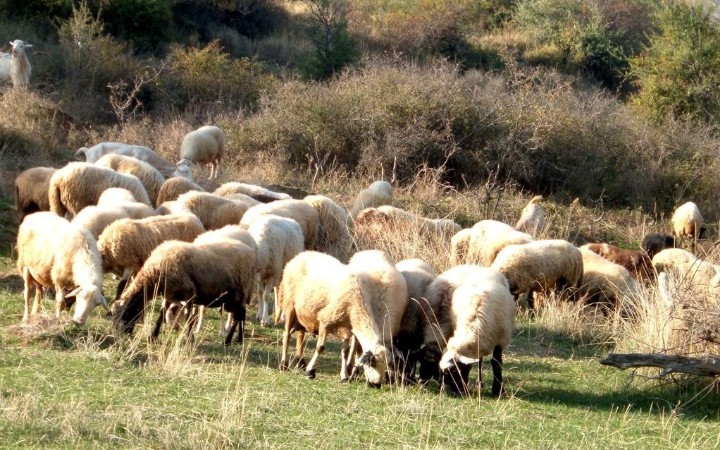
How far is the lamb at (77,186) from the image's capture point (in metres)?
14.2

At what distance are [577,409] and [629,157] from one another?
16840 mm

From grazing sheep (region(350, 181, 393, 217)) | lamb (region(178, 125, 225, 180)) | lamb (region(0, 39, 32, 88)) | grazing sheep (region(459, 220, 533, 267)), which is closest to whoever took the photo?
grazing sheep (region(459, 220, 533, 267))

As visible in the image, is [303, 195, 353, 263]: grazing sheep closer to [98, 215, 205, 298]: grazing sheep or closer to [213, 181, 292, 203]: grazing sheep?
[213, 181, 292, 203]: grazing sheep

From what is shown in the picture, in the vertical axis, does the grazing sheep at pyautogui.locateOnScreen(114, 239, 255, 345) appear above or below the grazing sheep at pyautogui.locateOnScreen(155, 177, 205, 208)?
above

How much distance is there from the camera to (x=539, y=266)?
13.8m

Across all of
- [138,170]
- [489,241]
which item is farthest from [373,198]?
[138,170]

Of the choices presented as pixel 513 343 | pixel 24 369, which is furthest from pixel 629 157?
pixel 24 369

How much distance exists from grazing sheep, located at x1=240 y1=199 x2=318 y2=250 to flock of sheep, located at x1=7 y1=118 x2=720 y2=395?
3 cm

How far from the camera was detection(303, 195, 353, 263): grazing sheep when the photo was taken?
15.4m

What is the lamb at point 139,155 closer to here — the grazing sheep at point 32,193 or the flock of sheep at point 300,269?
the flock of sheep at point 300,269

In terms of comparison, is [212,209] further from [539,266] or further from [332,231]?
[539,266]

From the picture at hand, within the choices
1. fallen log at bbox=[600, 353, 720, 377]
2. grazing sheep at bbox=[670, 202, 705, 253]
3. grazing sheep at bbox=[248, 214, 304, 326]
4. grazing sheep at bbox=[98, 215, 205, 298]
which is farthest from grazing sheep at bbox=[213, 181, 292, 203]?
grazing sheep at bbox=[670, 202, 705, 253]

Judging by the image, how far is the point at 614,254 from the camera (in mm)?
16219

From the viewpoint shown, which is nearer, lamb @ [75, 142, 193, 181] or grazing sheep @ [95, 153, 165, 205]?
grazing sheep @ [95, 153, 165, 205]
